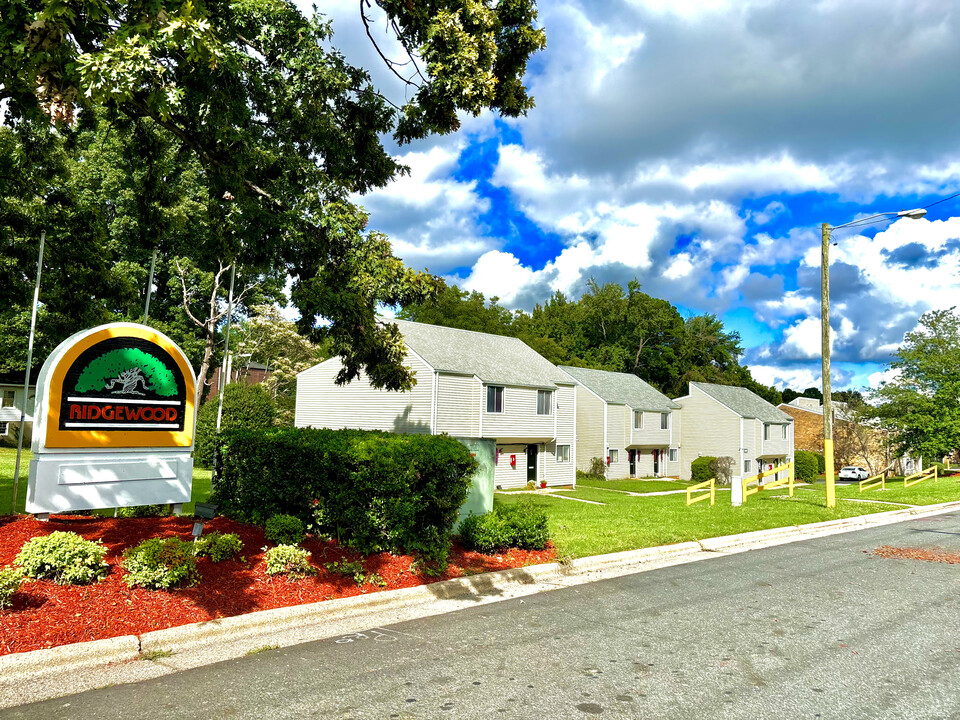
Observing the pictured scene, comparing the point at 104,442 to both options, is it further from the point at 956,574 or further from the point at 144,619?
the point at 956,574

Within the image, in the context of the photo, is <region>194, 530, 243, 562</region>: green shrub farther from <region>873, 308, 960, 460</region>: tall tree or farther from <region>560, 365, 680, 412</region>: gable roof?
<region>873, 308, 960, 460</region>: tall tree

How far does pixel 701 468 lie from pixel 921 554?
125 feet

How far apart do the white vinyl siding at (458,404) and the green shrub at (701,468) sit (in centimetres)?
2319

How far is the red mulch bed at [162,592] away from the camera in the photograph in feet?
20.0

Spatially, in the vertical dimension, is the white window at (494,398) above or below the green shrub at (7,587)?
above

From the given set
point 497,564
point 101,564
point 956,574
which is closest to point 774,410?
point 956,574

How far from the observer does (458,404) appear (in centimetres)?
3303

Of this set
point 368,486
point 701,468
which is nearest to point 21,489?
point 368,486

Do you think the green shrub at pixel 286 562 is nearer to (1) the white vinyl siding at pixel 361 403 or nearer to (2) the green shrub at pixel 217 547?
(2) the green shrub at pixel 217 547

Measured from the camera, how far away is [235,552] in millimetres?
8336

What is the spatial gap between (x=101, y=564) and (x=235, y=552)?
5.20 feet

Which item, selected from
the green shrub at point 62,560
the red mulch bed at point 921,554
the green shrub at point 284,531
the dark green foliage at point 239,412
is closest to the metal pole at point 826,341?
the red mulch bed at point 921,554

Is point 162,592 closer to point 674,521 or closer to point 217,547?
point 217,547

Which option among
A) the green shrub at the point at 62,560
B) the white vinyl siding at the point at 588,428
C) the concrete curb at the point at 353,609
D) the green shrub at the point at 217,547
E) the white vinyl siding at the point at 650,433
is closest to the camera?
the concrete curb at the point at 353,609
